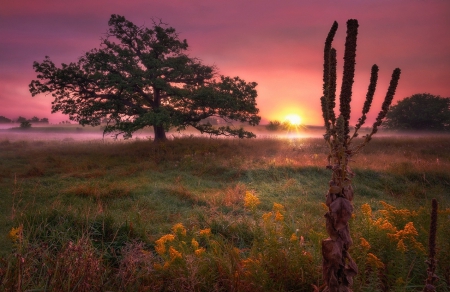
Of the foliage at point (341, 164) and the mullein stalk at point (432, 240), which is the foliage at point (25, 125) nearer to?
the foliage at point (341, 164)

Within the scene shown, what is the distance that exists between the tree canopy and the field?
2729 centimetres

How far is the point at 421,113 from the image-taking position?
4109 cm

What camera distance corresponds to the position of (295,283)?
2986 mm

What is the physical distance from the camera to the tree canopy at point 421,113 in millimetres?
40469

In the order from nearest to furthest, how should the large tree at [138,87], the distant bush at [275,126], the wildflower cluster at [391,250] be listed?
1. the wildflower cluster at [391,250]
2. the large tree at [138,87]
3. the distant bush at [275,126]

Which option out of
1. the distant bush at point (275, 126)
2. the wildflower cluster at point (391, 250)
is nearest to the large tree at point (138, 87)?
the wildflower cluster at point (391, 250)

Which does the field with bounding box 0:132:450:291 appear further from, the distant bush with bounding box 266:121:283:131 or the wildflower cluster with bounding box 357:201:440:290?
the distant bush with bounding box 266:121:283:131

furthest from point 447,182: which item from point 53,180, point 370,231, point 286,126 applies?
point 286,126

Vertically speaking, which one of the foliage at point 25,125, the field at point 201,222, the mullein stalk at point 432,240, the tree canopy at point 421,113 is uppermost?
the tree canopy at point 421,113

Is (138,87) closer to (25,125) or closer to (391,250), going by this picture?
(391,250)

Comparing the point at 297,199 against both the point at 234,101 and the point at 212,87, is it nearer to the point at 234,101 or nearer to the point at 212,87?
the point at 234,101

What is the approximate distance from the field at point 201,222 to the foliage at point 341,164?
113cm

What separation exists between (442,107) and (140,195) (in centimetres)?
4826

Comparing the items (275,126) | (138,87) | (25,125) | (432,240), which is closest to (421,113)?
(275,126)
